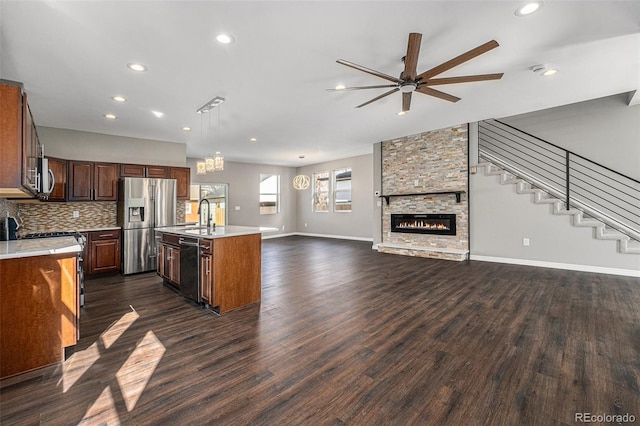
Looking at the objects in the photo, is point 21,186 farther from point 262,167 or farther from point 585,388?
point 262,167

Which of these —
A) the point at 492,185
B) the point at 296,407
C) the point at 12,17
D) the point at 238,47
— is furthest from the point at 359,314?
the point at 492,185

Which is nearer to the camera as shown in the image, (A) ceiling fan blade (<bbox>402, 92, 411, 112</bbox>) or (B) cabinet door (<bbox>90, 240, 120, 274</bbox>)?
(A) ceiling fan blade (<bbox>402, 92, 411, 112</bbox>)

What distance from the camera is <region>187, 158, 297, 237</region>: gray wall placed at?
9.60 metres

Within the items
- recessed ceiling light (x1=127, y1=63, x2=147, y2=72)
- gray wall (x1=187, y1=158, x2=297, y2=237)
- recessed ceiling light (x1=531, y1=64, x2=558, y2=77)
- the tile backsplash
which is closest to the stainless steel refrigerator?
the tile backsplash

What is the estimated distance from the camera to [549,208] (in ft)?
17.4

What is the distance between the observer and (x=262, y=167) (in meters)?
10.7

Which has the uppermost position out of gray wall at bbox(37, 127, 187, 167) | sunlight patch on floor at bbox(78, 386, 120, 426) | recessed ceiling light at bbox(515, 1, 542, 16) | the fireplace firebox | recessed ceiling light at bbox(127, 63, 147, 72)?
recessed ceiling light at bbox(515, 1, 542, 16)

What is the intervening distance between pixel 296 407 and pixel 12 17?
12.6 ft

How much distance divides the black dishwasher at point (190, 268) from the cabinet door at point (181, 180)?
319 cm

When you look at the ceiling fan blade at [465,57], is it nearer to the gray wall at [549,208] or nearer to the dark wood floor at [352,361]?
the dark wood floor at [352,361]

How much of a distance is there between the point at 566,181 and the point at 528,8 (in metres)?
4.55

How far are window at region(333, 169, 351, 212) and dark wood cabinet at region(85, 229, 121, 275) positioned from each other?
681cm

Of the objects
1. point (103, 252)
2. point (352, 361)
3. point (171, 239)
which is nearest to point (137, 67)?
point (171, 239)

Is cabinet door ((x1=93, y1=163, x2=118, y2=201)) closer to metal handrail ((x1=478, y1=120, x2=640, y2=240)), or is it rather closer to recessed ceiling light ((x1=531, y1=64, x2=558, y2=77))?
recessed ceiling light ((x1=531, y1=64, x2=558, y2=77))
